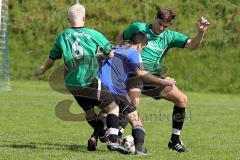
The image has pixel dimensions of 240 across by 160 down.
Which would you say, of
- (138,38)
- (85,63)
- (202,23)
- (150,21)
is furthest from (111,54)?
(150,21)

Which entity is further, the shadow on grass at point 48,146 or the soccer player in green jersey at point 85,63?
the shadow on grass at point 48,146

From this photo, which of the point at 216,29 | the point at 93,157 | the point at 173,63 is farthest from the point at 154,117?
the point at 216,29

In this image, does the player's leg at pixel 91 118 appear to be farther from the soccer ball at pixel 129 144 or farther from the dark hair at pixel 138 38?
the dark hair at pixel 138 38

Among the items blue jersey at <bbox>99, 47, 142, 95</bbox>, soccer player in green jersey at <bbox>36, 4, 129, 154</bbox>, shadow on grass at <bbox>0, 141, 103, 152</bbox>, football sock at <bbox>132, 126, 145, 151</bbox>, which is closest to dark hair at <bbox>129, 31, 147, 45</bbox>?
blue jersey at <bbox>99, 47, 142, 95</bbox>

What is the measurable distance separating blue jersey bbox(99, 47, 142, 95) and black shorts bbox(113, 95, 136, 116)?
7 cm

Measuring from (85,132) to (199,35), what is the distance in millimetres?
2952

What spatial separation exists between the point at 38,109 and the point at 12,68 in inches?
484

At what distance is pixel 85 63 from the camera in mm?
7641

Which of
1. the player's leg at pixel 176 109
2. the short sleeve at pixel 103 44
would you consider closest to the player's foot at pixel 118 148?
the player's leg at pixel 176 109

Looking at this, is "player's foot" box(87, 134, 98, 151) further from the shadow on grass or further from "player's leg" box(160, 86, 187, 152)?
"player's leg" box(160, 86, 187, 152)

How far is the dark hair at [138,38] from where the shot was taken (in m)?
8.23

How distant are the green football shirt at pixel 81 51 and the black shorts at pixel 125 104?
15.2 inches

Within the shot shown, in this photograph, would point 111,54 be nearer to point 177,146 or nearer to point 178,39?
point 178,39

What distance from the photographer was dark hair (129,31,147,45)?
8234 mm
